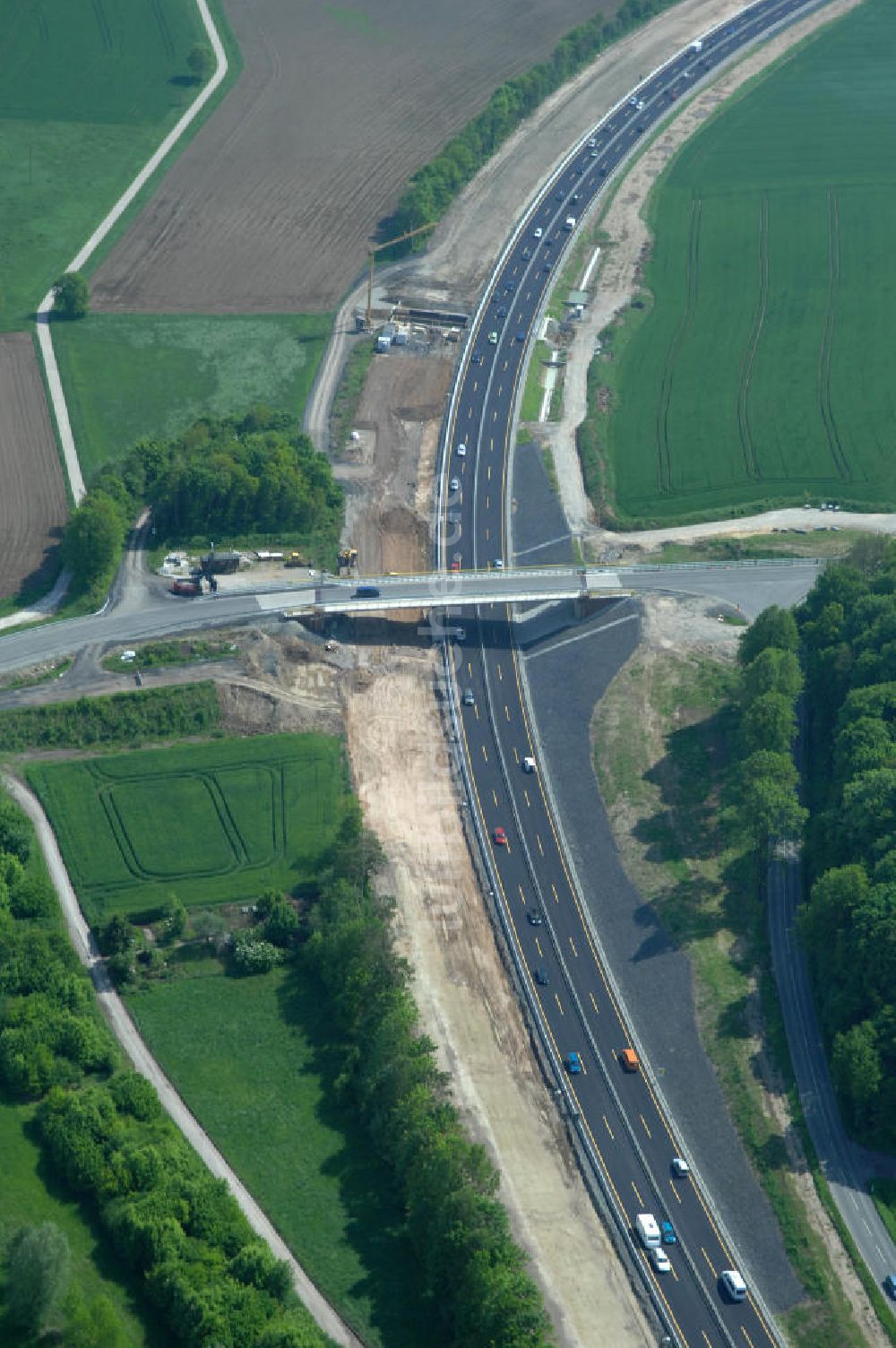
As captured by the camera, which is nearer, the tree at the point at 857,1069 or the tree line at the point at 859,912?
the tree at the point at 857,1069

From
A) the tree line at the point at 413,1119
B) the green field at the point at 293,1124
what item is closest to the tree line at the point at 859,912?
the tree line at the point at 413,1119

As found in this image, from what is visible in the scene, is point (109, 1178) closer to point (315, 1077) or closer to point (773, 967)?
point (315, 1077)

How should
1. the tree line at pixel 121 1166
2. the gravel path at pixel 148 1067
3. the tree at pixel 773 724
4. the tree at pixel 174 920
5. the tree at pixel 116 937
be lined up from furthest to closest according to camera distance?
1. the tree at pixel 773 724
2. the tree at pixel 174 920
3. the tree at pixel 116 937
4. the gravel path at pixel 148 1067
5. the tree line at pixel 121 1166

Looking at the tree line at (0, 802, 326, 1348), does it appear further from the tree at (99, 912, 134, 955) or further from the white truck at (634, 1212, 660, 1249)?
the white truck at (634, 1212, 660, 1249)

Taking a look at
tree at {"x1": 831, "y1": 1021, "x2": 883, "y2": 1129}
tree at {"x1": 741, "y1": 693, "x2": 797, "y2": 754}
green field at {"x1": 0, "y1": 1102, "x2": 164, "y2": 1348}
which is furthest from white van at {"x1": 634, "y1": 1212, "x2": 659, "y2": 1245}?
tree at {"x1": 741, "y1": 693, "x2": 797, "y2": 754}

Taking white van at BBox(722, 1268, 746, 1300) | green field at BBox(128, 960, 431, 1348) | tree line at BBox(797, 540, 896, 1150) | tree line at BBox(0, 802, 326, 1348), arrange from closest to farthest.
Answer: tree line at BBox(0, 802, 326, 1348)
green field at BBox(128, 960, 431, 1348)
white van at BBox(722, 1268, 746, 1300)
tree line at BBox(797, 540, 896, 1150)

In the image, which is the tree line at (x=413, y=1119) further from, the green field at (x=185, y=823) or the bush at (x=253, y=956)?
the green field at (x=185, y=823)
